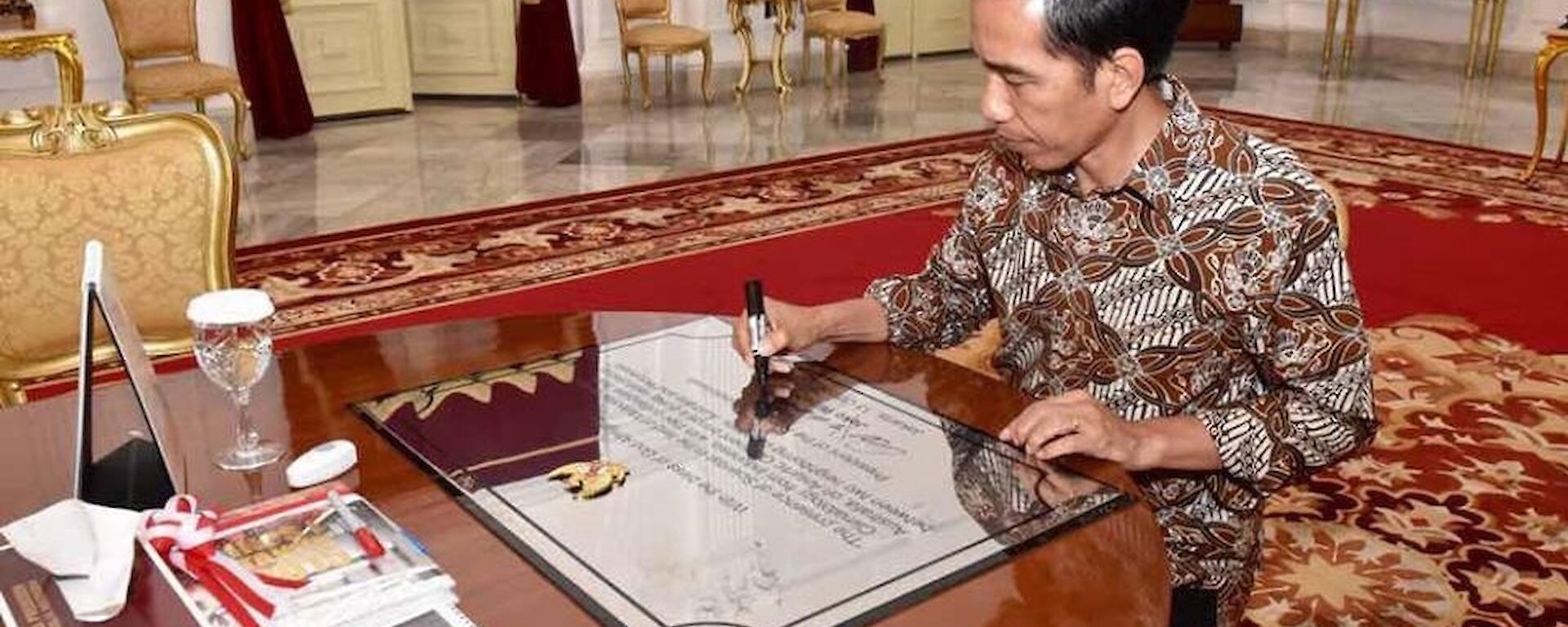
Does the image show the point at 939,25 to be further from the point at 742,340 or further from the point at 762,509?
the point at 762,509

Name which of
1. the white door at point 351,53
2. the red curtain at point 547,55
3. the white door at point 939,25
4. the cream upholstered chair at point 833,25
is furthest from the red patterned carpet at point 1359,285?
the white door at point 939,25

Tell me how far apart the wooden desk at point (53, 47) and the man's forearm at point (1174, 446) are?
5.15 meters

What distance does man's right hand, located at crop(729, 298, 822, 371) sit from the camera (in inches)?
61.6

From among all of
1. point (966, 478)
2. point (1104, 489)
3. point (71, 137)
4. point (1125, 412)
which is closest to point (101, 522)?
point (966, 478)

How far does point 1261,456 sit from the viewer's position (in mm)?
1376

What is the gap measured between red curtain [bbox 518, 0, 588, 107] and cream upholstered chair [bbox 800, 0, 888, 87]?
163cm

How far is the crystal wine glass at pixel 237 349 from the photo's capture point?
1.30 m

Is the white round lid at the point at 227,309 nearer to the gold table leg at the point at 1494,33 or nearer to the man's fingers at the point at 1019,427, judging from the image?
the man's fingers at the point at 1019,427

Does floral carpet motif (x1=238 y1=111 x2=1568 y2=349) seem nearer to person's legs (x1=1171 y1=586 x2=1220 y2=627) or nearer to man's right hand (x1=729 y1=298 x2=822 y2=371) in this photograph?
man's right hand (x1=729 y1=298 x2=822 y2=371)

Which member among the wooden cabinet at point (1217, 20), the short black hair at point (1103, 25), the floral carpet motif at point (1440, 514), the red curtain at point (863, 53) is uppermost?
the short black hair at point (1103, 25)

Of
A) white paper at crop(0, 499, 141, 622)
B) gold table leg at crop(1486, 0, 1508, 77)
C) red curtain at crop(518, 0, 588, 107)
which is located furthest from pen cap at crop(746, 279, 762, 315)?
gold table leg at crop(1486, 0, 1508, 77)

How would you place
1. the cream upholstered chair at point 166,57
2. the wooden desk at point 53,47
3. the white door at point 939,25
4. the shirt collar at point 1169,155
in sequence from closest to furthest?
the shirt collar at point 1169,155
the wooden desk at point 53,47
the cream upholstered chair at point 166,57
the white door at point 939,25

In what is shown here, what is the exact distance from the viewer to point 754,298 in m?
1.53

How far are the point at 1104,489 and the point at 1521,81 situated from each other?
9073 millimetres
